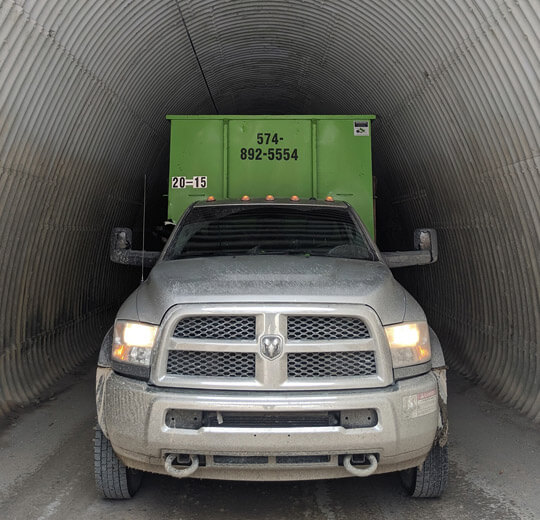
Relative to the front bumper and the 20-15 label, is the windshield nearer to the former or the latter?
the front bumper

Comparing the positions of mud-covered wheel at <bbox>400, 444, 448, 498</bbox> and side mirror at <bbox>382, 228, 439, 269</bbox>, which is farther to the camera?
side mirror at <bbox>382, 228, 439, 269</bbox>

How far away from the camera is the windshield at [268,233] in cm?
447

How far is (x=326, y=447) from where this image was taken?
3.02 metres

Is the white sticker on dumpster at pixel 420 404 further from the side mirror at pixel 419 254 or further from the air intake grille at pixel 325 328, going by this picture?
the side mirror at pixel 419 254

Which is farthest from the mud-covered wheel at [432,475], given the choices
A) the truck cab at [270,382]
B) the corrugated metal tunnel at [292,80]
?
the corrugated metal tunnel at [292,80]

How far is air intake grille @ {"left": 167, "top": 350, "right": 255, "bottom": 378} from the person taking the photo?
3166 mm

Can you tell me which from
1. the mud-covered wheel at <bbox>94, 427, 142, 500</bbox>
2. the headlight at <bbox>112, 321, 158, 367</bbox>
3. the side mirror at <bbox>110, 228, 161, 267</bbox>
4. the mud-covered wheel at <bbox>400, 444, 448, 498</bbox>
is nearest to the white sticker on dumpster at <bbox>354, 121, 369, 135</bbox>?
the side mirror at <bbox>110, 228, 161, 267</bbox>

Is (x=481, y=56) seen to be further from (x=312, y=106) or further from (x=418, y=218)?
(x=312, y=106)

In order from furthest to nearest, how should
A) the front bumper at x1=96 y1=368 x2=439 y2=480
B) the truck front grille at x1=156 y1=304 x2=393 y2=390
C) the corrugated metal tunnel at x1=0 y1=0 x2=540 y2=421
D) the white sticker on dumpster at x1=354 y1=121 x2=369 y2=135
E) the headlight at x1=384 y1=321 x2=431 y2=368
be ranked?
the white sticker on dumpster at x1=354 y1=121 x2=369 y2=135 < the corrugated metal tunnel at x1=0 y1=0 x2=540 y2=421 < the headlight at x1=384 y1=321 x2=431 y2=368 < the truck front grille at x1=156 y1=304 x2=393 y2=390 < the front bumper at x1=96 y1=368 x2=439 y2=480

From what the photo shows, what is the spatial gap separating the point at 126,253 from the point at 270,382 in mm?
2145

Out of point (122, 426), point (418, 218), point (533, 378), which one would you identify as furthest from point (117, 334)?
point (418, 218)

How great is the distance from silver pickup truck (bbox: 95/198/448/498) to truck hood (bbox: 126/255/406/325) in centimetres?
1

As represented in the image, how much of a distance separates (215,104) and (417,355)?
8.11 m

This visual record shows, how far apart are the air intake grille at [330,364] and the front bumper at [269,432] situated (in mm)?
118
